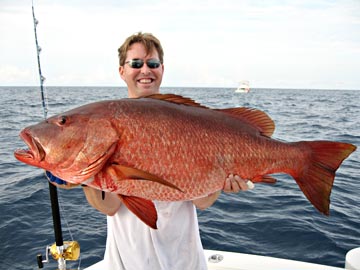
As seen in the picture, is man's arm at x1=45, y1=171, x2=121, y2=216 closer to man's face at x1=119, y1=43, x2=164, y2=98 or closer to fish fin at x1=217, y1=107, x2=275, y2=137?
man's face at x1=119, y1=43, x2=164, y2=98

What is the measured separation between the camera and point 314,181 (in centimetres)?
233

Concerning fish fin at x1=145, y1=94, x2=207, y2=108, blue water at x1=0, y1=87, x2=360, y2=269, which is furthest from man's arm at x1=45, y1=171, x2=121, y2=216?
blue water at x1=0, y1=87, x2=360, y2=269

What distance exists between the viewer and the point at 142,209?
2.02m

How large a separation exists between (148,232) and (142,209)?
0.68 metres

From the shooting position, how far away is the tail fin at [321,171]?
89.7 inches

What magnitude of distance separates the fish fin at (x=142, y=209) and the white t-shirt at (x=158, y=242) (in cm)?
65

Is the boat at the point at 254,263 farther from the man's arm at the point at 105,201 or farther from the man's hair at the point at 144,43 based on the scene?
the man's hair at the point at 144,43

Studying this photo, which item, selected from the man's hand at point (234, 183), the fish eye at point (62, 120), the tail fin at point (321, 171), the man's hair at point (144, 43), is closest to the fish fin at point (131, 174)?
the fish eye at point (62, 120)

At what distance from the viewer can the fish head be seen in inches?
75.9

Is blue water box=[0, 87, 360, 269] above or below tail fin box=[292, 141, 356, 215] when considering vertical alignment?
below

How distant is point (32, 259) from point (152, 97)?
4.48 meters

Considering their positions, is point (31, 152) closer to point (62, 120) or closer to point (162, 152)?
point (62, 120)

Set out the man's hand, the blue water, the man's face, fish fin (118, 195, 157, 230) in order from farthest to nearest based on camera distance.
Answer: the blue water < the man's face < the man's hand < fish fin (118, 195, 157, 230)

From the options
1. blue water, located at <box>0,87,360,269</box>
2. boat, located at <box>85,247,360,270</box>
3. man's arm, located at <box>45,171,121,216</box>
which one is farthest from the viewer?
blue water, located at <box>0,87,360,269</box>
